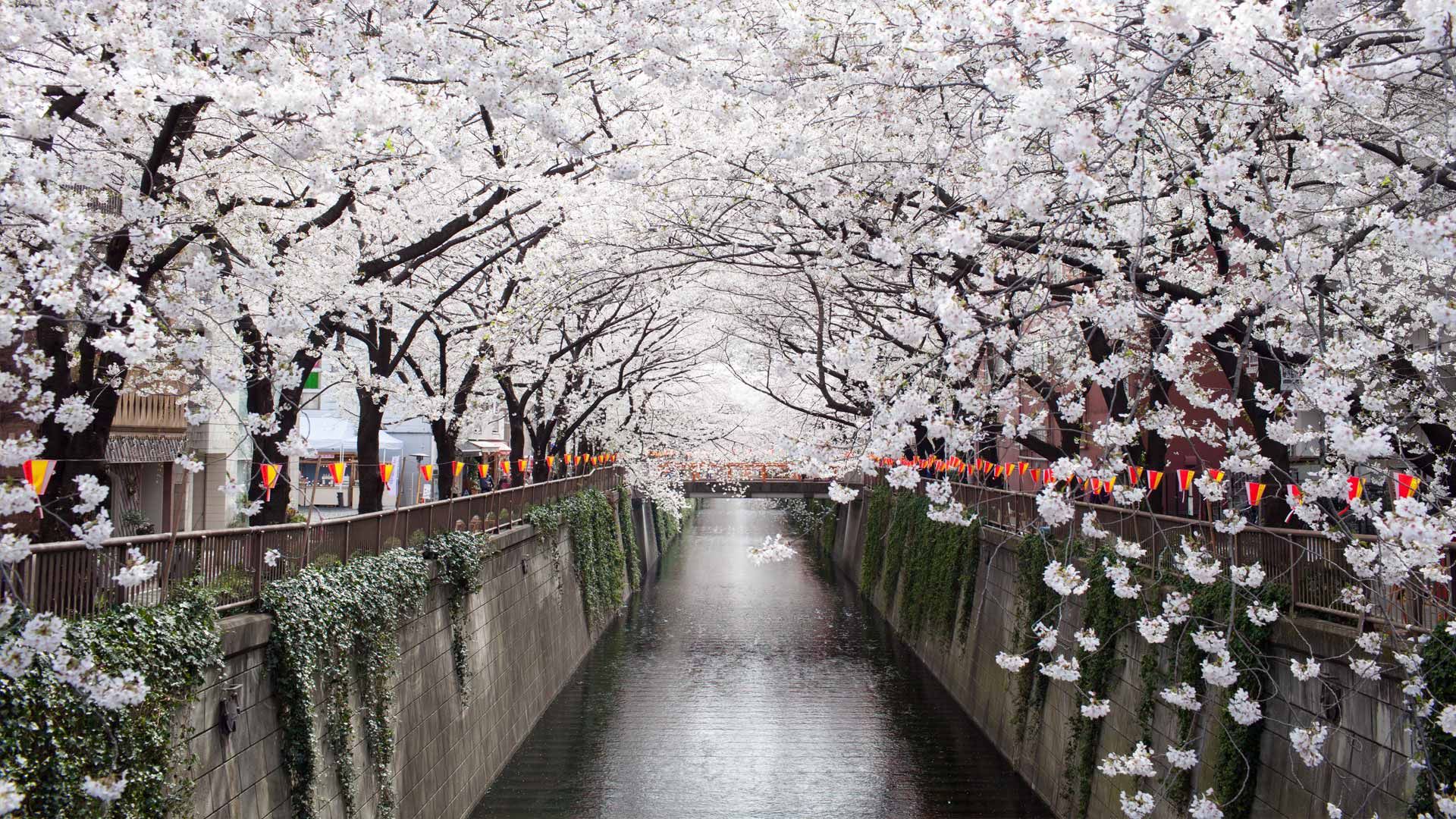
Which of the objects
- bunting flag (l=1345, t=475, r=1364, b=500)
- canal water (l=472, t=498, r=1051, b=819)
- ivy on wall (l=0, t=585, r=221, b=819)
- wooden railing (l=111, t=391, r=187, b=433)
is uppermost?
wooden railing (l=111, t=391, r=187, b=433)

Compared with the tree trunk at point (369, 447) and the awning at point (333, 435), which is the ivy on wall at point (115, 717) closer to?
the tree trunk at point (369, 447)

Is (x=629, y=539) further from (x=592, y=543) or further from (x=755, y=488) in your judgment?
(x=755, y=488)

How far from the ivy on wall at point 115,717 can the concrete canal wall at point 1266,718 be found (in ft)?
21.9

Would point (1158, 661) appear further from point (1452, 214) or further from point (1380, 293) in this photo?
point (1452, 214)

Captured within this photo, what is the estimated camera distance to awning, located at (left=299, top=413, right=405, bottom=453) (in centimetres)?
2834

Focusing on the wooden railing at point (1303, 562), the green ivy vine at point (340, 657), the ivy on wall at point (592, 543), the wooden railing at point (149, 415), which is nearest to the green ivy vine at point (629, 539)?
the ivy on wall at point (592, 543)

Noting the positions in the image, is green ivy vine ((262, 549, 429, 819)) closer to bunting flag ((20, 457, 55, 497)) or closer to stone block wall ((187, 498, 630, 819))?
stone block wall ((187, 498, 630, 819))

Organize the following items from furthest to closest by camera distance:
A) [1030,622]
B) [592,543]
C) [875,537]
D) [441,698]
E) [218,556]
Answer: [875,537], [592,543], [1030,622], [441,698], [218,556]

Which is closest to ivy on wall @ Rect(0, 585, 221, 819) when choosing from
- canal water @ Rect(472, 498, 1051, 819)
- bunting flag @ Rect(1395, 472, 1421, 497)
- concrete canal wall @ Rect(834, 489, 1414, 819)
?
concrete canal wall @ Rect(834, 489, 1414, 819)

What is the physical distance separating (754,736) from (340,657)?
11117 mm

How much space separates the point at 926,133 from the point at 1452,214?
639 cm

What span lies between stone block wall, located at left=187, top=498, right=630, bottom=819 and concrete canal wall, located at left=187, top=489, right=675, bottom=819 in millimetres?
17

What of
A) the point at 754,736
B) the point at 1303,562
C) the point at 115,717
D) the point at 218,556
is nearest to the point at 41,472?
the point at 218,556

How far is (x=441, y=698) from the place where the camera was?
564 inches
